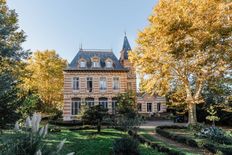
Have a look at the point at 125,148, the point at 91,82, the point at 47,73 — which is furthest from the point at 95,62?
the point at 125,148

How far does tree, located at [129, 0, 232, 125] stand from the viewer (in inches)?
705

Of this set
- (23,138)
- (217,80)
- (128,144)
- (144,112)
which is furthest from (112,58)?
(23,138)

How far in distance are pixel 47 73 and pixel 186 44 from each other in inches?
950

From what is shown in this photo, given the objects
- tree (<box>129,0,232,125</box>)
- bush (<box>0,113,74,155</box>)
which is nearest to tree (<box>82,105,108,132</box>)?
tree (<box>129,0,232,125</box>)

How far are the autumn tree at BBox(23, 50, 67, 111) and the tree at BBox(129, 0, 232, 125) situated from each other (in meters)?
19.3

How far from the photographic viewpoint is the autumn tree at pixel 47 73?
3481cm

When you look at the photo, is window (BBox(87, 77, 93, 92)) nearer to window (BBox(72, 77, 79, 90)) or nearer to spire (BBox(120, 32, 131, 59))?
window (BBox(72, 77, 79, 90))

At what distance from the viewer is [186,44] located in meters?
18.6

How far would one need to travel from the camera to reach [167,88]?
21.6 metres

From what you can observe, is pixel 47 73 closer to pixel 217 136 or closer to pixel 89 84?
pixel 89 84

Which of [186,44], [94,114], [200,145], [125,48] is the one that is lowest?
[200,145]

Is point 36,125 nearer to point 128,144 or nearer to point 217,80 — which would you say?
point 128,144

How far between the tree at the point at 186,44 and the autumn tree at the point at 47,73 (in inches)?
761

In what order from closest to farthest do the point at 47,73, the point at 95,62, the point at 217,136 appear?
the point at 217,136
the point at 95,62
the point at 47,73
